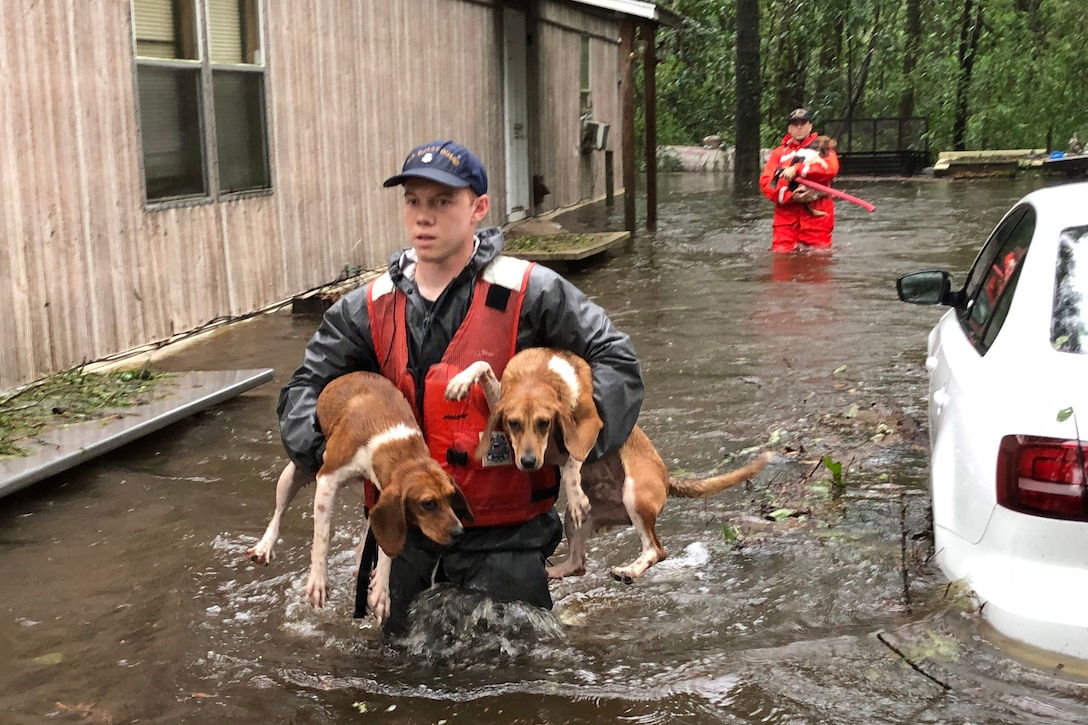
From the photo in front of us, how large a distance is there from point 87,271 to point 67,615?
4.25m

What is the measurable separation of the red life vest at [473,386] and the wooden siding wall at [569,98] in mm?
16279

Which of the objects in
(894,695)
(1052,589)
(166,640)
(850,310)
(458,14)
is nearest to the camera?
(1052,589)

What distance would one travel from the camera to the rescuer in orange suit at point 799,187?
14336 millimetres

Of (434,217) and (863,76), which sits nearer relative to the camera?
(434,217)

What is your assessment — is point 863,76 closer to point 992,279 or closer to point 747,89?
point 747,89

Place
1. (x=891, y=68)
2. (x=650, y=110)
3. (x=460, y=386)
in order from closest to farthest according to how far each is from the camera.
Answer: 1. (x=460, y=386)
2. (x=650, y=110)
3. (x=891, y=68)

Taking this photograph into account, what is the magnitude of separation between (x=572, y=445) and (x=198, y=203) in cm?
702

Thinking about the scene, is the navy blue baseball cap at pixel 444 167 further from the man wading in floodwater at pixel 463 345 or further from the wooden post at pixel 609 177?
the wooden post at pixel 609 177

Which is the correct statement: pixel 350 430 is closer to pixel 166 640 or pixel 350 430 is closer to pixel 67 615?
pixel 166 640

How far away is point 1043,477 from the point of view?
3.33m

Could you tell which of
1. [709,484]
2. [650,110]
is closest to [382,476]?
[709,484]


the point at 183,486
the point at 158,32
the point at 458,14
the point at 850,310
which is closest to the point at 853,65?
the point at 458,14

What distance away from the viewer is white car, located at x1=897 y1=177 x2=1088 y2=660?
329cm

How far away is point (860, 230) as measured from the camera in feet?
59.9
